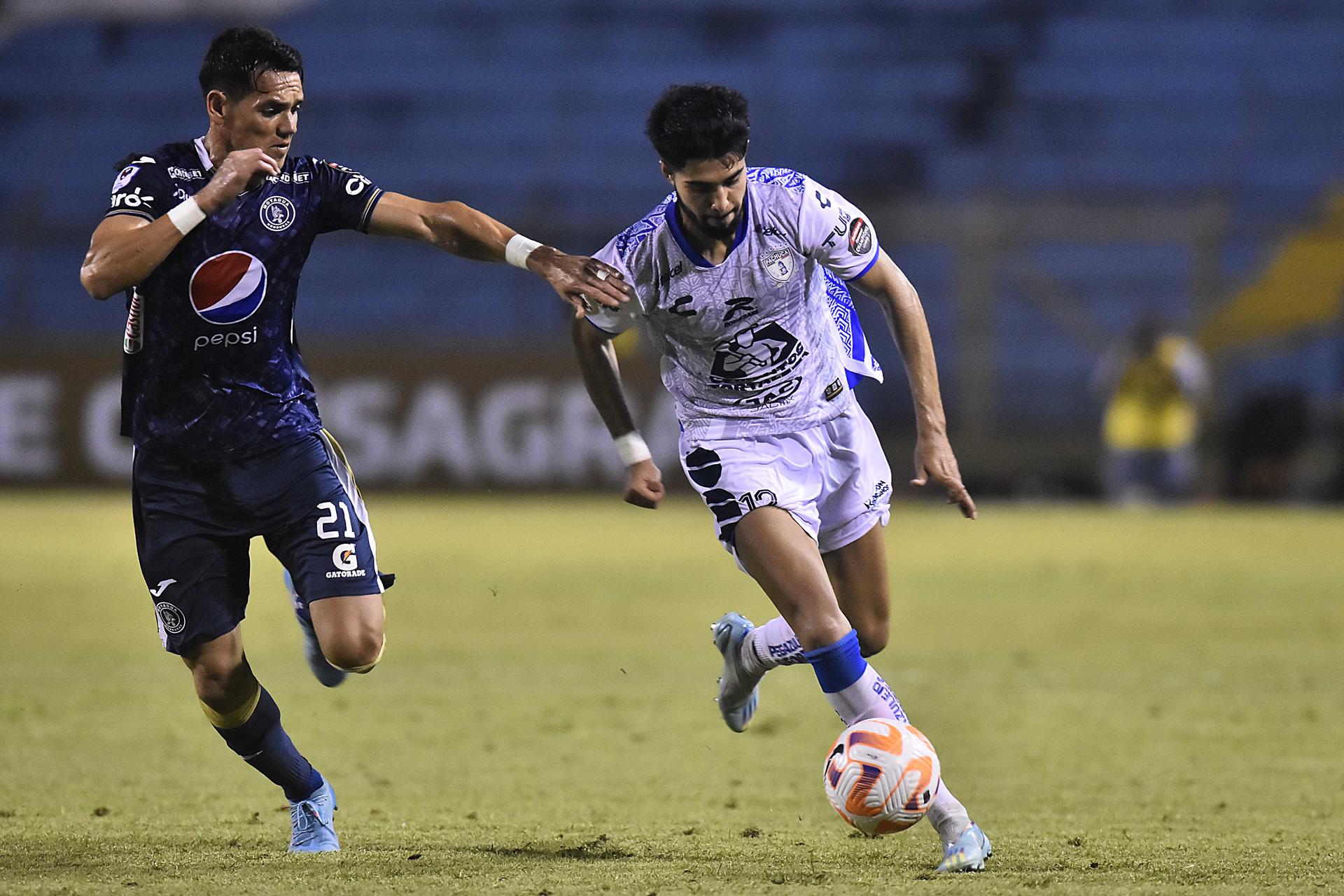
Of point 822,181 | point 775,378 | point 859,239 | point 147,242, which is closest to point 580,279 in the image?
point 775,378

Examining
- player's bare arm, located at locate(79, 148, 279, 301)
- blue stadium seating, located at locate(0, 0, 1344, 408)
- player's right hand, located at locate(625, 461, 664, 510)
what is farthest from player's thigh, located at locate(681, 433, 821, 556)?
blue stadium seating, located at locate(0, 0, 1344, 408)

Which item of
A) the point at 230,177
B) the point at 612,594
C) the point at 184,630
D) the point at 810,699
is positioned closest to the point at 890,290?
the point at 230,177

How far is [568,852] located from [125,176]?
257cm

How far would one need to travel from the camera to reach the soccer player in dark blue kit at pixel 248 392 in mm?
5602

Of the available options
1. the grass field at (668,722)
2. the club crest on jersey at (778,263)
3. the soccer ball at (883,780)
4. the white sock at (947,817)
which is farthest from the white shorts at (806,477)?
the grass field at (668,722)

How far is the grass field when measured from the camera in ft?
18.0

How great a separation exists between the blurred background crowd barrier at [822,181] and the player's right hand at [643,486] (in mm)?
13836

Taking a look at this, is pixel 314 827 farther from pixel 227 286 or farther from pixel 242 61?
pixel 242 61

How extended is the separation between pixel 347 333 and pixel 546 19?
677 centimetres

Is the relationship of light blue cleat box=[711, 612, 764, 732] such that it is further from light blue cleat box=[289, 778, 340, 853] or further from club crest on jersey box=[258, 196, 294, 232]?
club crest on jersey box=[258, 196, 294, 232]

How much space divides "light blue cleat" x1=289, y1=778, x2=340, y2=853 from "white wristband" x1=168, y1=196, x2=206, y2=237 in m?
1.91

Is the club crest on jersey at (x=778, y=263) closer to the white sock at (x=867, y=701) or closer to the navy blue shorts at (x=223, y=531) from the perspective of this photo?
the white sock at (x=867, y=701)

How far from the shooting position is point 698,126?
215 inches

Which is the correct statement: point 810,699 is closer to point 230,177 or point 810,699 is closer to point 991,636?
point 991,636
